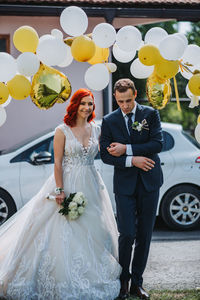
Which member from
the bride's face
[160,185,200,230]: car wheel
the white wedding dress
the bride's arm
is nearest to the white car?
[160,185,200,230]: car wheel

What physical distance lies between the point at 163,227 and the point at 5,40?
5998 mm

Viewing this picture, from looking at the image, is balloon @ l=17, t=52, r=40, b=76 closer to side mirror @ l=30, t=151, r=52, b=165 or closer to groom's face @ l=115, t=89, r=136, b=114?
groom's face @ l=115, t=89, r=136, b=114

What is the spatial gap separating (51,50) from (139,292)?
2.41m

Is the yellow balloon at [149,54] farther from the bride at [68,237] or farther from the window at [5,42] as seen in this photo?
the window at [5,42]

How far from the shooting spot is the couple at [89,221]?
4.34 metres

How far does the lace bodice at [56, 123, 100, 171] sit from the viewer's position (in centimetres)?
475

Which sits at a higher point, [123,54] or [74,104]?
[123,54]

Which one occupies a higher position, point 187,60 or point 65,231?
point 187,60

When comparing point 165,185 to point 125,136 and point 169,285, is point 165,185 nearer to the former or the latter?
point 169,285

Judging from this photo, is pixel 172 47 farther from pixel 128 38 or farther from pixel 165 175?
pixel 165 175

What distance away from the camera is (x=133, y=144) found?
14.9 feet

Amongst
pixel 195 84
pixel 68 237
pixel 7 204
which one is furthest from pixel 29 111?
pixel 195 84

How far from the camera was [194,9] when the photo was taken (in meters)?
11.5

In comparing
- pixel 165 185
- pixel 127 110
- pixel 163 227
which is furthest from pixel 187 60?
pixel 163 227
